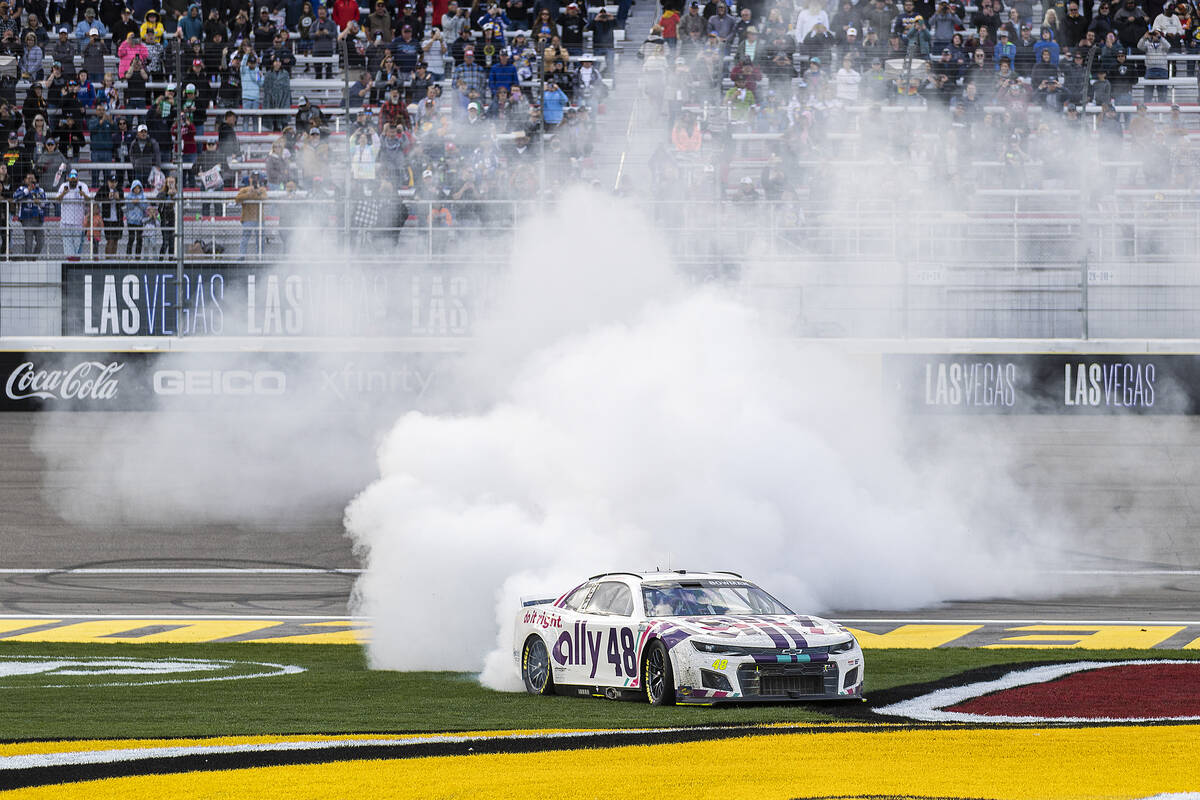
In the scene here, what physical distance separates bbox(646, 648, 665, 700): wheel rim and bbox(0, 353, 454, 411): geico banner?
9.24 m

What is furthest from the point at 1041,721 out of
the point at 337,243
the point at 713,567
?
the point at 337,243

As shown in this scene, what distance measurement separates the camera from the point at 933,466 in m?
16.9

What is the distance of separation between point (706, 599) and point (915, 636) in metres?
3.88

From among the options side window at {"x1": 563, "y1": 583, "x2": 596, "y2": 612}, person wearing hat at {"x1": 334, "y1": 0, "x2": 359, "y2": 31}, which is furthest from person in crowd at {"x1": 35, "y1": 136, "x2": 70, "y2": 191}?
side window at {"x1": 563, "y1": 583, "x2": 596, "y2": 612}

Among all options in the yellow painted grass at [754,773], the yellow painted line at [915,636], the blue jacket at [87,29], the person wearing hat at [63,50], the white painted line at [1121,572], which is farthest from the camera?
the blue jacket at [87,29]

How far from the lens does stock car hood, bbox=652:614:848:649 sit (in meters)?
8.45

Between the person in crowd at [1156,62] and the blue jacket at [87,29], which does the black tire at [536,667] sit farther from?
the blue jacket at [87,29]

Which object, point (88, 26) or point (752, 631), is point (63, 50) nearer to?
point (88, 26)

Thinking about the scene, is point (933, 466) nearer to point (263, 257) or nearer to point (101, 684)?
point (263, 257)

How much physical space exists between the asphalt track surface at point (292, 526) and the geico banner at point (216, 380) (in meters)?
0.33

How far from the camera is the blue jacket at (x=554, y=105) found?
17641 mm

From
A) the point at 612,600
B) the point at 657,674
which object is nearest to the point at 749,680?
the point at 657,674

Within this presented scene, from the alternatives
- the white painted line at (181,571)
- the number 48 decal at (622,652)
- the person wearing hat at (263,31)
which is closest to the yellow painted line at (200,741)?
the number 48 decal at (622,652)

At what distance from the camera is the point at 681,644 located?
27.8ft
